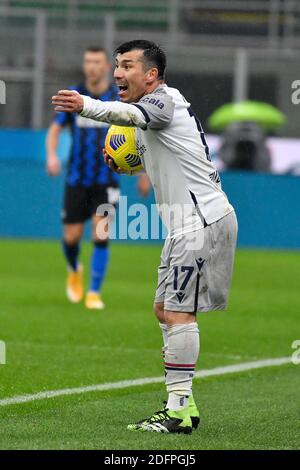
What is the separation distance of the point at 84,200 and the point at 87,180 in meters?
0.21

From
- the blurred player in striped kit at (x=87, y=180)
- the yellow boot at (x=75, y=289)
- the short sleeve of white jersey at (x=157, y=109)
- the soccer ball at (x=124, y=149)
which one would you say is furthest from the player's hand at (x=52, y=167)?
Result: the short sleeve of white jersey at (x=157, y=109)

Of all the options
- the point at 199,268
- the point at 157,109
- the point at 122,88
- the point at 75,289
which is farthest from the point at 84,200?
the point at 157,109

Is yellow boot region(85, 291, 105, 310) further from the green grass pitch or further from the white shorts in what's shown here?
the white shorts

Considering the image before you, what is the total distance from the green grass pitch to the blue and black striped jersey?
129cm

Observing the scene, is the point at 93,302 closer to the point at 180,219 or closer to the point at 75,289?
the point at 75,289

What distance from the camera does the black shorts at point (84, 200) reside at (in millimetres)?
12266

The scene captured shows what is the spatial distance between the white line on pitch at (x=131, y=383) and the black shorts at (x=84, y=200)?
383 cm

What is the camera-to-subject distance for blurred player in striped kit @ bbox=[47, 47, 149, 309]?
12.0 m

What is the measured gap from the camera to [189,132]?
599cm

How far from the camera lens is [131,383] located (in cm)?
758

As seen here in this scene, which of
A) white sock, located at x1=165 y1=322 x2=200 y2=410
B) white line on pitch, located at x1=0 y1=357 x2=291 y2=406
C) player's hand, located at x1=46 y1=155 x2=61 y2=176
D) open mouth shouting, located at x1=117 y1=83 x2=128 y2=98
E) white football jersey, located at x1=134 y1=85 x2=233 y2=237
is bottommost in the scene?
white line on pitch, located at x1=0 y1=357 x2=291 y2=406

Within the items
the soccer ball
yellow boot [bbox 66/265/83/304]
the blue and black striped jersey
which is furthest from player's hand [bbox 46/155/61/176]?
the soccer ball

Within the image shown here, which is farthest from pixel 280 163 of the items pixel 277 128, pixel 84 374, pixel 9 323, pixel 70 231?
pixel 84 374

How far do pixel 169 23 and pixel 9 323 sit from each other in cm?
1283
